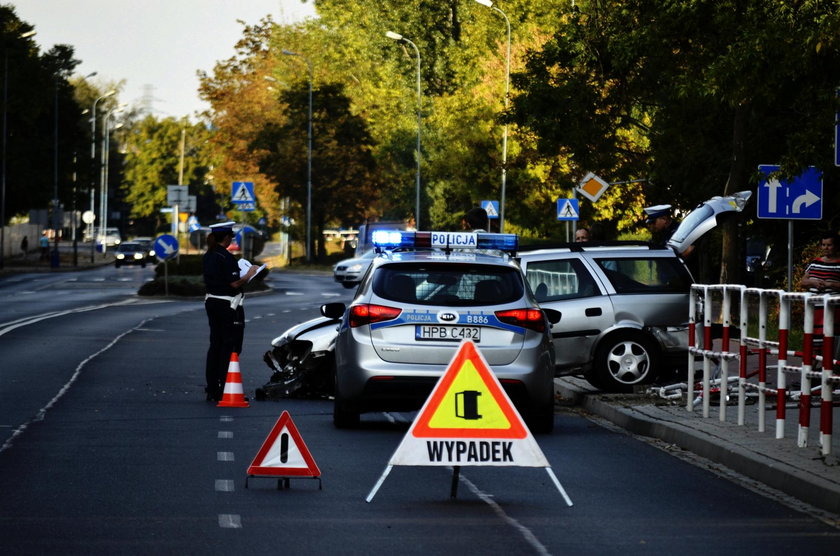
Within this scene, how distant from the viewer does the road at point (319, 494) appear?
834 cm

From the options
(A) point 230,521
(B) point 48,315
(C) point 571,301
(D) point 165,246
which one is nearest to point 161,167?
(D) point 165,246

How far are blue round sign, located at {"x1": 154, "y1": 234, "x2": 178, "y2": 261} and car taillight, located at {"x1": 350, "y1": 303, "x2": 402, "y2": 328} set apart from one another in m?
31.4

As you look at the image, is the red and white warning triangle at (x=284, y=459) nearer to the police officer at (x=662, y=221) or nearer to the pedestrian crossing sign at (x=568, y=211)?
the police officer at (x=662, y=221)

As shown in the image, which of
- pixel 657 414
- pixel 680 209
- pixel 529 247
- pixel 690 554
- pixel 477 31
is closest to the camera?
pixel 690 554

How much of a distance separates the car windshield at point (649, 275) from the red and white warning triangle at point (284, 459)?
762 cm

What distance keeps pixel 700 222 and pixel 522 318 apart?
488 centimetres

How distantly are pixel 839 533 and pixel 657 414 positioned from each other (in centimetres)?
586

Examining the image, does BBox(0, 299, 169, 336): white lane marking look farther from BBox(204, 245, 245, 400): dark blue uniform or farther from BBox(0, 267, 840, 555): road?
BBox(0, 267, 840, 555): road

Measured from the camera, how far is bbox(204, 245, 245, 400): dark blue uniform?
16703 mm

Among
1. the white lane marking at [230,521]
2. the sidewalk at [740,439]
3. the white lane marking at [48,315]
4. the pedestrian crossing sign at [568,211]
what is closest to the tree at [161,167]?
the white lane marking at [48,315]

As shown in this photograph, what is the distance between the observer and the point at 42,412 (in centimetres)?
1511

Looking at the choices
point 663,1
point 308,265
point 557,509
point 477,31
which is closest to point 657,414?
point 557,509

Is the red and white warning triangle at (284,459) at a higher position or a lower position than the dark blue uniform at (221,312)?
lower

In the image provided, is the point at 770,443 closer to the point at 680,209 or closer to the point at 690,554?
the point at 690,554
